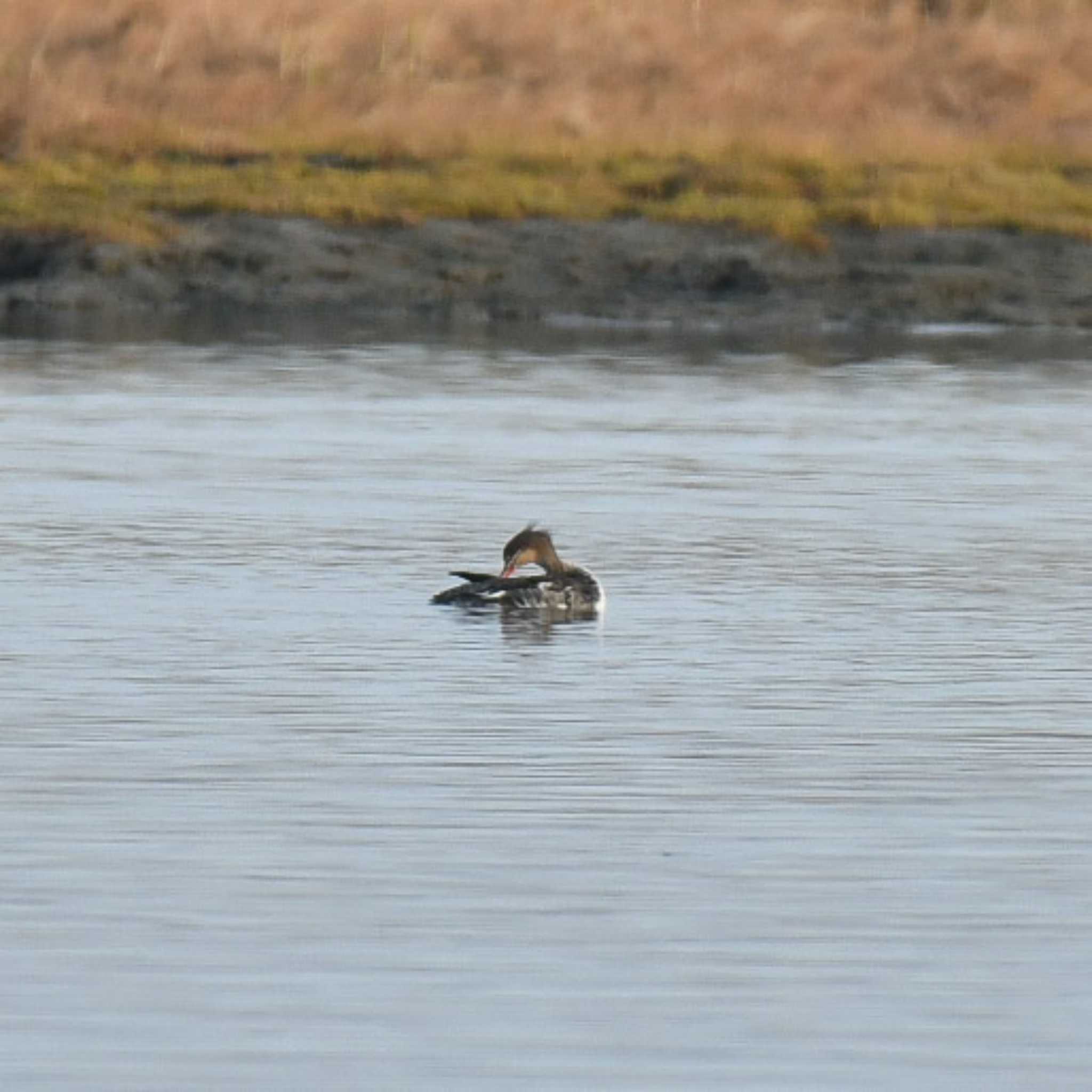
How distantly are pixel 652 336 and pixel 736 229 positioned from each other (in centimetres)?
275

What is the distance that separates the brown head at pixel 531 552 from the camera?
14.9 m

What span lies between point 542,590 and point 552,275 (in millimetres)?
18182

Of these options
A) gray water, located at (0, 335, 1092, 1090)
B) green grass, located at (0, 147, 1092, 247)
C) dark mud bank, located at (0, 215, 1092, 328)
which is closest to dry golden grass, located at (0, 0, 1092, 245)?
green grass, located at (0, 147, 1092, 247)

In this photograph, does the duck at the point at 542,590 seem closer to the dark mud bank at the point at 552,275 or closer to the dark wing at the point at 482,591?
the dark wing at the point at 482,591

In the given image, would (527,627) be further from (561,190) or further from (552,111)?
(552,111)

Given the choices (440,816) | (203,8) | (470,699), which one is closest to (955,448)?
(470,699)

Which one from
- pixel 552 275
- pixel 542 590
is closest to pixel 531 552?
pixel 542 590

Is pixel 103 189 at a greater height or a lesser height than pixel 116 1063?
greater

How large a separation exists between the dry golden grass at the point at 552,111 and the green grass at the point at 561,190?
0.13ft

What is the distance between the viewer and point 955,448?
21.9 m

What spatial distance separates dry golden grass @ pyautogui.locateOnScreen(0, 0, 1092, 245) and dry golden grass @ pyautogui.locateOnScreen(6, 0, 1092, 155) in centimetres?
5

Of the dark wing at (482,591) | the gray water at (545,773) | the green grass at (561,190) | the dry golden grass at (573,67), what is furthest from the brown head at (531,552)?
the dry golden grass at (573,67)

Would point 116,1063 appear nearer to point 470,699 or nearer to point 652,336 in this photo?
point 470,699

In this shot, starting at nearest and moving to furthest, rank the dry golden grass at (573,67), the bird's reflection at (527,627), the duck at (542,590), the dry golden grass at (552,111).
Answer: the bird's reflection at (527,627) → the duck at (542,590) → the dry golden grass at (552,111) → the dry golden grass at (573,67)
